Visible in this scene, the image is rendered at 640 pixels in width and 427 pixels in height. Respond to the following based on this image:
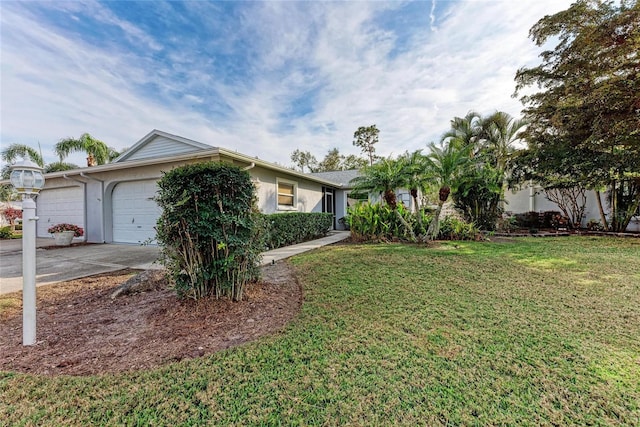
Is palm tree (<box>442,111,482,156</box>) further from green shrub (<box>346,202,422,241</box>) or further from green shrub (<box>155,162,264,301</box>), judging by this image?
green shrub (<box>155,162,264,301</box>)

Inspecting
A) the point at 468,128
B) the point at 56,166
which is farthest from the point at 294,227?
the point at 56,166

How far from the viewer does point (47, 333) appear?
3023 millimetres

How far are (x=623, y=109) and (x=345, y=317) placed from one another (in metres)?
12.4

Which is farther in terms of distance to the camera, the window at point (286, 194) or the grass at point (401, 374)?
the window at point (286, 194)

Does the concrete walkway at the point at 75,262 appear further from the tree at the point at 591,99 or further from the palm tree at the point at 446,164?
the tree at the point at 591,99

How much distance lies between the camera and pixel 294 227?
32.7 feet

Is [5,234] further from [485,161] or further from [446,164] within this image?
[485,161]

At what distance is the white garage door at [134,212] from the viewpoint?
9.70m

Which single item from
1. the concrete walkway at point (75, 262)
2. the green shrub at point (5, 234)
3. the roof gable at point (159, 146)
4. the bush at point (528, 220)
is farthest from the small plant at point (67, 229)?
the bush at point (528, 220)

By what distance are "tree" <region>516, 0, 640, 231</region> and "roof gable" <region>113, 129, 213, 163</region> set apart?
14.2 metres

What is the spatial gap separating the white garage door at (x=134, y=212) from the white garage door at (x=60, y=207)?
2.02 meters

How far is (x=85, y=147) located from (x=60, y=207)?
5468 millimetres

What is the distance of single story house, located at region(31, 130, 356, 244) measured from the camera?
9516 mm

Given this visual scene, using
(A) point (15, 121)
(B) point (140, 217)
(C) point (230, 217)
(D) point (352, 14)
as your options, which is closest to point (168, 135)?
(B) point (140, 217)
